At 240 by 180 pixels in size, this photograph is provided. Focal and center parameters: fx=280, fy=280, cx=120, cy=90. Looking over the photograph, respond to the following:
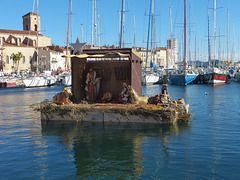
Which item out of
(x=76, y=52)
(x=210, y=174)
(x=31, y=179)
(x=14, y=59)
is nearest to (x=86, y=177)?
(x=31, y=179)

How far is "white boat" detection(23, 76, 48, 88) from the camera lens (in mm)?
67562

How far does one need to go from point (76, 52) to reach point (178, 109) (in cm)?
795

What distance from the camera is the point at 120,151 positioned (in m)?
12.5

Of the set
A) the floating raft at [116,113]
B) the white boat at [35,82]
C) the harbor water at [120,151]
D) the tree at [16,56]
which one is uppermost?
the tree at [16,56]

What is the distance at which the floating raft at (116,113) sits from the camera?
16375 millimetres

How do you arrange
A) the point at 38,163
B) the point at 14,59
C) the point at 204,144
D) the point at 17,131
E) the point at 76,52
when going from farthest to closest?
the point at 14,59, the point at 76,52, the point at 17,131, the point at 204,144, the point at 38,163

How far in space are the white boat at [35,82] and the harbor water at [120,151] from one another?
2005 inches

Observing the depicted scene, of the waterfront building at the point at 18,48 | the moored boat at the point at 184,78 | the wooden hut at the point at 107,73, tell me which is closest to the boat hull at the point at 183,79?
the moored boat at the point at 184,78

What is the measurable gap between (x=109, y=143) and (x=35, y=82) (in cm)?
5906

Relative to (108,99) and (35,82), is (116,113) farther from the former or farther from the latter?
(35,82)

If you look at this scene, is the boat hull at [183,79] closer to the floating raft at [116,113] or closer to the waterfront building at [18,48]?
the floating raft at [116,113]

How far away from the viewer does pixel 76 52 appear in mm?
19422

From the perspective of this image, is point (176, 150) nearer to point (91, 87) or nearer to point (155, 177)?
point (155, 177)

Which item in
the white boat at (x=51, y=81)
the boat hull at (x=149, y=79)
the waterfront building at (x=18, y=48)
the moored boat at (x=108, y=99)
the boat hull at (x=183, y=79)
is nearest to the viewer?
the moored boat at (x=108, y=99)
